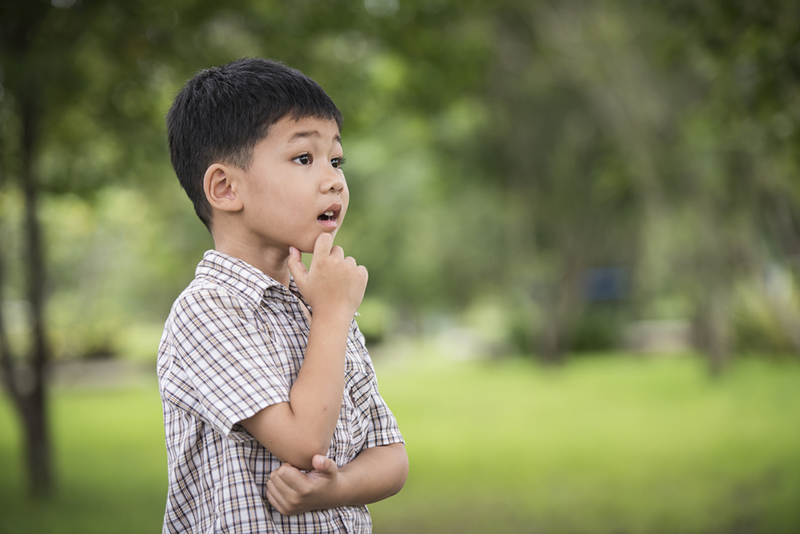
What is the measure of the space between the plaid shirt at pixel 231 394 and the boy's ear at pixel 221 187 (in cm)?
10

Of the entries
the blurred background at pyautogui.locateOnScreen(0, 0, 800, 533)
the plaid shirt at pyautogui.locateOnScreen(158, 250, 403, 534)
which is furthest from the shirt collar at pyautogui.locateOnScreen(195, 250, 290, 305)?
the blurred background at pyautogui.locateOnScreen(0, 0, 800, 533)

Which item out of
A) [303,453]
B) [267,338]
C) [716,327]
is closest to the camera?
[303,453]

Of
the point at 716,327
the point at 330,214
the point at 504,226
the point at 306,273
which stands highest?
the point at 504,226

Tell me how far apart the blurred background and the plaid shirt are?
3447mm

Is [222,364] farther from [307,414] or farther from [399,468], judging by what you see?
[399,468]

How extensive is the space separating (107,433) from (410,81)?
21.5 feet

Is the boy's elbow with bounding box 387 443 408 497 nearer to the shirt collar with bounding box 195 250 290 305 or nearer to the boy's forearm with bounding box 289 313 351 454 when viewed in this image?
the boy's forearm with bounding box 289 313 351 454

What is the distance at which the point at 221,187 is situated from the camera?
1.31 metres

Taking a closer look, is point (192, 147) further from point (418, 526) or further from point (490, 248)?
point (490, 248)

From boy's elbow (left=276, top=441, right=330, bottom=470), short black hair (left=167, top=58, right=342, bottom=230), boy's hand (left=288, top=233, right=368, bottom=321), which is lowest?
boy's elbow (left=276, top=441, right=330, bottom=470)

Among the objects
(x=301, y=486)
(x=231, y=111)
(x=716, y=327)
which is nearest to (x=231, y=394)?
(x=301, y=486)

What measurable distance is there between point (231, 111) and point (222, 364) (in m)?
0.47

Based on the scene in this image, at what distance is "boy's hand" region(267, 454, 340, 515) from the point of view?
1.13 m

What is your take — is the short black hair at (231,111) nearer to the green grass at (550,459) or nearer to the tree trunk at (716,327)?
the green grass at (550,459)
